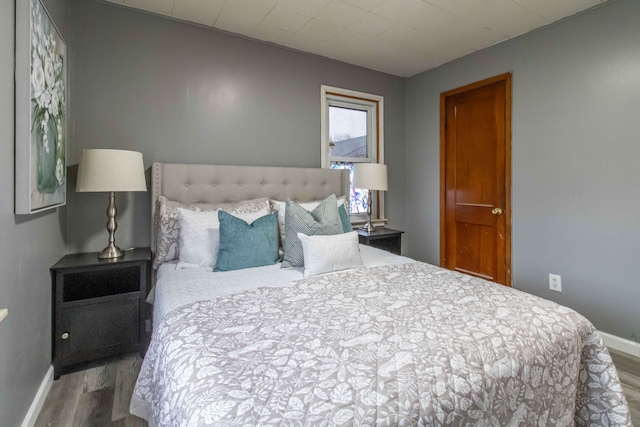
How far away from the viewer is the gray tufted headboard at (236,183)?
2375 mm

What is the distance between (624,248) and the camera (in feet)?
7.32

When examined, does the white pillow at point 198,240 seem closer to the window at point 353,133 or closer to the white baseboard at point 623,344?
the window at point 353,133

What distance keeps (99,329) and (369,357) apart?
1.88 m

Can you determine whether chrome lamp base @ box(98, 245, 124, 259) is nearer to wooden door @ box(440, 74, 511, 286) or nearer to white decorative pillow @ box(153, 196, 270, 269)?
white decorative pillow @ box(153, 196, 270, 269)

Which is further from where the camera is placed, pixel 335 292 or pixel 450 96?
pixel 450 96

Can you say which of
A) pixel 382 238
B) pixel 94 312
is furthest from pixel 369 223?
pixel 94 312

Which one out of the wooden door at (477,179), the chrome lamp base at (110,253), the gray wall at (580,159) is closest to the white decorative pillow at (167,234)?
the chrome lamp base at (110,253)

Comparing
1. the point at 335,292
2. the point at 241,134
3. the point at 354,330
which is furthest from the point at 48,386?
the point at 241,134

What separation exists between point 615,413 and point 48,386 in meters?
2.70

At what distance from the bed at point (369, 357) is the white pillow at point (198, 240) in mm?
288

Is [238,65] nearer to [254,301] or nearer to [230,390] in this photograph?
[254,301]

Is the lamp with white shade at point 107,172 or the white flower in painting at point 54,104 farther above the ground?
the white flower in painting at point 54,104

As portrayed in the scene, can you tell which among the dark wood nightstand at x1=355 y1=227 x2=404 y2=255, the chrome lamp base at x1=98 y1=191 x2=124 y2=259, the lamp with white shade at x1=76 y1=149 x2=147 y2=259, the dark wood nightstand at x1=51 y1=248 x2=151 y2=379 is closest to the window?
the dark wood nightstand at x1=355 y1=227 x2=404 y2=255

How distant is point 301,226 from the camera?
208cm
